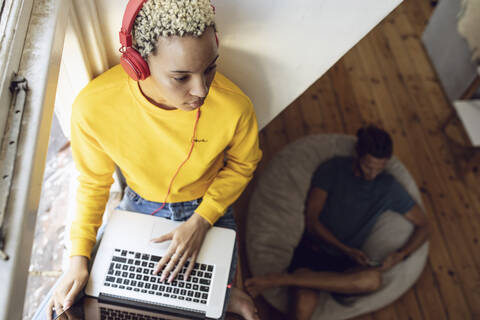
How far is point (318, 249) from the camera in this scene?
6.81 ft

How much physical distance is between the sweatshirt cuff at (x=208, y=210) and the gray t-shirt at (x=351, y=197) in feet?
2.84

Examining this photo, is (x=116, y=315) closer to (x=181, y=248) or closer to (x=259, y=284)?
(x=181, y=248)

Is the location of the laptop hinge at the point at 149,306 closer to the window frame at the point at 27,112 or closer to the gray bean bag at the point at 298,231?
the window frame at the point at 27,112

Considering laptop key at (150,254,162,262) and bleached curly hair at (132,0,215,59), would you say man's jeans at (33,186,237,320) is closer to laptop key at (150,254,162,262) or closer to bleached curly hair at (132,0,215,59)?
laptop key at (150,254,162,262)

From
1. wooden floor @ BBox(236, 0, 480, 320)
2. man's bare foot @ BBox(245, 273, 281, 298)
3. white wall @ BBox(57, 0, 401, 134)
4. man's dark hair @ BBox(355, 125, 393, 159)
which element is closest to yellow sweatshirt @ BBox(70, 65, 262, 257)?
white wall @ BBox(57, 0, 401, 134)

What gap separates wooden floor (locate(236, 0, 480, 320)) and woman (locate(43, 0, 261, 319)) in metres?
0.91

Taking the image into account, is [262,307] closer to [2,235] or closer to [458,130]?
[2,235]

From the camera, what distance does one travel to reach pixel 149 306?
1.17 meters

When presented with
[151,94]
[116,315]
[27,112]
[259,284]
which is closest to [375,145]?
[259,284]

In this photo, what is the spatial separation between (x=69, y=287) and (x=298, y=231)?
A: 3.92 feet

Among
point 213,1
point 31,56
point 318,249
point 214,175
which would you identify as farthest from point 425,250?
point 31,56

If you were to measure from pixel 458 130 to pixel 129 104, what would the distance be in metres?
2.39

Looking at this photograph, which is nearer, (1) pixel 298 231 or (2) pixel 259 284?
(2) pixel 259 284

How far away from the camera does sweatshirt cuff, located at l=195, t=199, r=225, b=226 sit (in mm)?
1287
